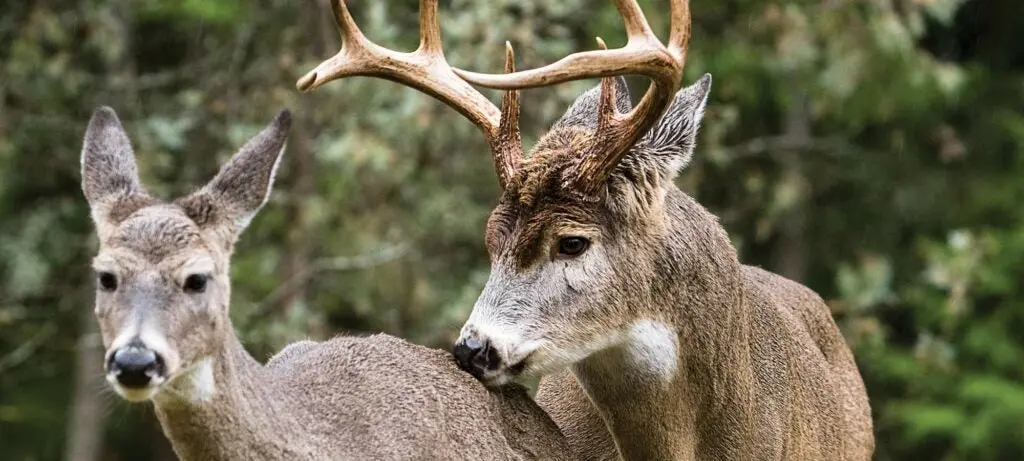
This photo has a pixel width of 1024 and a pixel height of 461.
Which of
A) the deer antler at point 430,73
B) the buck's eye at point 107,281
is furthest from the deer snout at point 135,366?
the deer antler at point 430,73

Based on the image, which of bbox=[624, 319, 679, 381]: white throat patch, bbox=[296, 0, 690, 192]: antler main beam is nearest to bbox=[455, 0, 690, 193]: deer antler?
bbox=[296, 0, 690, 192]: antler main beam

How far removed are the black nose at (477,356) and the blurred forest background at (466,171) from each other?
5.75m

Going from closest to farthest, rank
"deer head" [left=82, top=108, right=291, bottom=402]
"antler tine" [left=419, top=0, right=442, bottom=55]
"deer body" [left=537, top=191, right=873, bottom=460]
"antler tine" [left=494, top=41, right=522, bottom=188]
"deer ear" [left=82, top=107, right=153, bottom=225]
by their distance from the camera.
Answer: "deer head" [left=82, top=108, right=291, bottom=402], "deer ear" [left=82, top=107, right=153, bottom=225], "deer body" [left=537, top=191, right=873, bottom=460], "antler tine" [left=494, top=41, right=522, bottom=188], "antler tine" [left=419, top=0, right=442, bottom=55]

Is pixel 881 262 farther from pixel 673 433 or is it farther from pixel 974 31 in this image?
pixel 673 433

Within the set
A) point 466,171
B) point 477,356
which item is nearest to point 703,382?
point 477,356

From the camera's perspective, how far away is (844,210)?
20359mm

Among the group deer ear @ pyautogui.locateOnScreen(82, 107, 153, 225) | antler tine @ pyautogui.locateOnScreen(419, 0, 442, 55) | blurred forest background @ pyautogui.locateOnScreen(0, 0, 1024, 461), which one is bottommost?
blurred forest background @ pyautogui.locateOnScreen(0, 0, 1024, 461)

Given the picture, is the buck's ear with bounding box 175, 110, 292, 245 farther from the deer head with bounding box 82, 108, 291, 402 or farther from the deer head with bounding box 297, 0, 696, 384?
the deer head with bounding box 297, 0, 696, 384

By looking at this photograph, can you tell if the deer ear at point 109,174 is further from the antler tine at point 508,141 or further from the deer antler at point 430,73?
the antler tine at point 508,141

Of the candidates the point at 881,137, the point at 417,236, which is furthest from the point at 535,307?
the point at 881,137

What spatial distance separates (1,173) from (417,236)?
157 inches

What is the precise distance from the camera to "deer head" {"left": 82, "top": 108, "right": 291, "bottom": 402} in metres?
5.62

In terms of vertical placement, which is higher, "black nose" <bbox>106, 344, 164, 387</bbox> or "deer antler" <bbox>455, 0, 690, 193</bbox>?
"deer antler" <bbox>455, 0, 690, 193</bbox>

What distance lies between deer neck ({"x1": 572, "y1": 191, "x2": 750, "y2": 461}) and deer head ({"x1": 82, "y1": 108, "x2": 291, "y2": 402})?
1.59 meters
